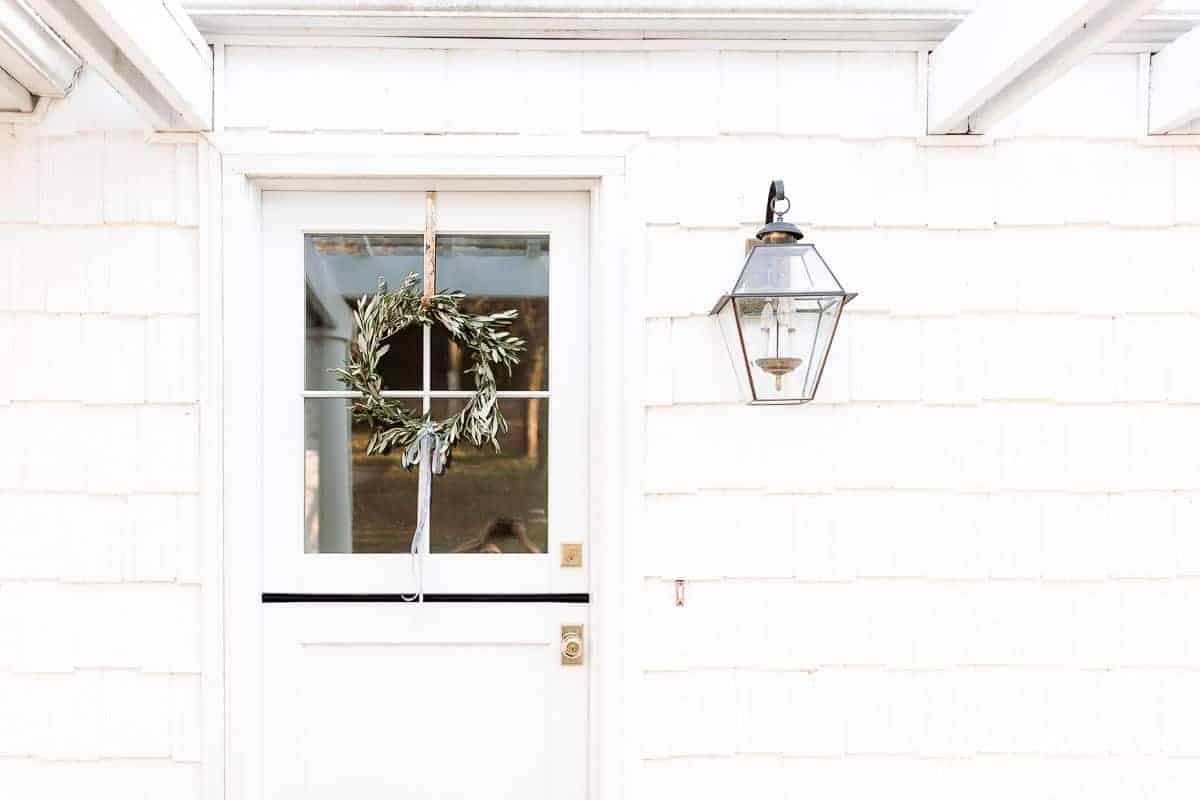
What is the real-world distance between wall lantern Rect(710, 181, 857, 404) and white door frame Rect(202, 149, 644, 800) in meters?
0.27

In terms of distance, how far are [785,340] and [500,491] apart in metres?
0.78

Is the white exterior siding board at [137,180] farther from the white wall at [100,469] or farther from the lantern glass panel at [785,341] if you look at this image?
the lantern glass panel at [785,341]

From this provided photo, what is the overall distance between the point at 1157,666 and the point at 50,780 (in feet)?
8.63

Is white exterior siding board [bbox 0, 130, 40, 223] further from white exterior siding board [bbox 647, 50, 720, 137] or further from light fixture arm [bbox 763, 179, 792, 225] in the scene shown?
light fixture arm [bbox 763, 179, 792, 225]

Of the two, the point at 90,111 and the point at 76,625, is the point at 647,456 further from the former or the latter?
the point at 90,111

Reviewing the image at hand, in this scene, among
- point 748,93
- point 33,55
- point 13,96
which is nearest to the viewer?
point 33,55

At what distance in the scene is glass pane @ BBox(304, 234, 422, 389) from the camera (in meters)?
1.87

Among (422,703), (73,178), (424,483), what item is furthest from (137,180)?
(422,703)

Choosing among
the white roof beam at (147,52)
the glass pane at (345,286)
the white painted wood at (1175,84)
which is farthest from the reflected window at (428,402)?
the white painted wood at (1175,84)

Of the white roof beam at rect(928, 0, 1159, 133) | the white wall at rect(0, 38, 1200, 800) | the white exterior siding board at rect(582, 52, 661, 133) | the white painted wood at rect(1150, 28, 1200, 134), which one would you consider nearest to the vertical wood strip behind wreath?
the white wall at rect(0, 38, 1200, 800)

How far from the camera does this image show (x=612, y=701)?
1.80 m

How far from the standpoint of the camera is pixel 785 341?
163cm

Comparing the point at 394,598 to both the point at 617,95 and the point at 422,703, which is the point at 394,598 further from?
the point at 617,95

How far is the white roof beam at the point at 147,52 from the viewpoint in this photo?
51.5 inches
